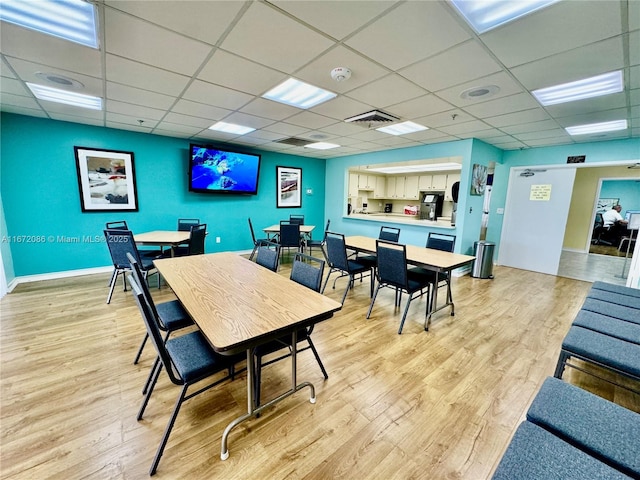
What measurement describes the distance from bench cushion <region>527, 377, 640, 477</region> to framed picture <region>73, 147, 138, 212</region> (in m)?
5.79

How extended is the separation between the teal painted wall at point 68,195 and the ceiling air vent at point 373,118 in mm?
3529

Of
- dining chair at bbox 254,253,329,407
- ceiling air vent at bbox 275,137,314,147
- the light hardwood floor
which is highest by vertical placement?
ceiling air vent at bbox 275,137,314,147

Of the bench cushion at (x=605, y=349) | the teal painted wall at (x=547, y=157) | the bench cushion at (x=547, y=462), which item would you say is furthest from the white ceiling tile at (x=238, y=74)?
the teal painted wall at (x=547, y=157)

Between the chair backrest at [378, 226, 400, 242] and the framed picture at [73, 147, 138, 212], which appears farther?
the framed picture at [73, 147, 138, 212]

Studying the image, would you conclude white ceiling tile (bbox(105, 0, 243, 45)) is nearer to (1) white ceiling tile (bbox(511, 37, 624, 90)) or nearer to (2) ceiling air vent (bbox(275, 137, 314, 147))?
(1) white ceiling tile (bbox(511, 37, 624, 90))

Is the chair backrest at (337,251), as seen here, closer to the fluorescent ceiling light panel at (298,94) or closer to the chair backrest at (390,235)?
the chair backrest at (390,235)

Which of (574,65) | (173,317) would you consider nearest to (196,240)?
(173,317)

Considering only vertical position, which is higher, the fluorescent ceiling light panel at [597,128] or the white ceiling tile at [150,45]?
the fluorescent ceiling light panel at [597,128]

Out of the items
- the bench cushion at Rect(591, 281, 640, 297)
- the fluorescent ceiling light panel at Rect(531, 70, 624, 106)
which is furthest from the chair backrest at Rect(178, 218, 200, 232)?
the bench cushion at Rect(591, 281, 640, 297)

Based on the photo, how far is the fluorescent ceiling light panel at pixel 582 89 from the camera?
7.33 feet

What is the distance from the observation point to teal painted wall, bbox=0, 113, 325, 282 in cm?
369

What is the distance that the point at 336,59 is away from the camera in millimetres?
2020

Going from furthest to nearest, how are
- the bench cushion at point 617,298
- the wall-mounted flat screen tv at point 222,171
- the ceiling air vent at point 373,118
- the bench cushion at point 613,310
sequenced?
the wall-mounted flat screen tv at point 222,171 → the ceiling air vent at point 373,118 → the bench cushion at point 617,298 → the bench cushion at point 613,310

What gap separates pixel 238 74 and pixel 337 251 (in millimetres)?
2214
